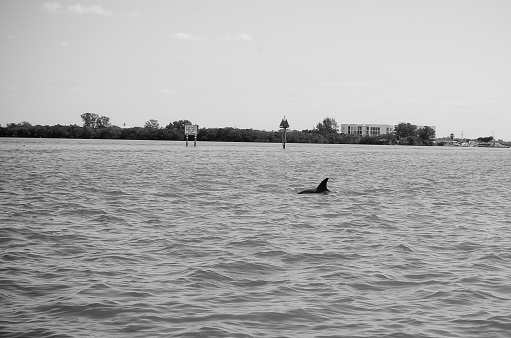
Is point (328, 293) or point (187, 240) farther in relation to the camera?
point (187, 240)

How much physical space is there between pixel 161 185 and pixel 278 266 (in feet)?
69.1

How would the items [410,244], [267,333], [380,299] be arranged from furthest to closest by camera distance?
1. [410,244]
2. [380,299]
3. [267,333]

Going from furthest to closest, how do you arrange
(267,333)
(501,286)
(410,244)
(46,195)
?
1. (46,195)
2. (410,244)
3. (501,286)
4. (267,333)

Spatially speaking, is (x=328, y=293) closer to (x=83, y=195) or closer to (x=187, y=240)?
(x=187, y=240)

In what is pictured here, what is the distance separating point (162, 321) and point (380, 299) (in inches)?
134

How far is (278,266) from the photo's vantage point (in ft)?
39.5


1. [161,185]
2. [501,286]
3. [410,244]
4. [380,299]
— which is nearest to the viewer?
[380,299]

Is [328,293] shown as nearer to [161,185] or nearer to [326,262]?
[326,262]

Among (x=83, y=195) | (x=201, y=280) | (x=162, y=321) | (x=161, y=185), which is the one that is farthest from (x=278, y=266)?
(x=161, y=185)

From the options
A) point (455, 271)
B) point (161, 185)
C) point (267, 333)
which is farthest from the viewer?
point (161, 185)

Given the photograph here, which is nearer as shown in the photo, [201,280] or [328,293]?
[328,293]

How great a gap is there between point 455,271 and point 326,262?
2393 mm

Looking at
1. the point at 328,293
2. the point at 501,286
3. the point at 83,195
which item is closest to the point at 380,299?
the point at 328,293

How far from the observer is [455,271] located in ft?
38.6
